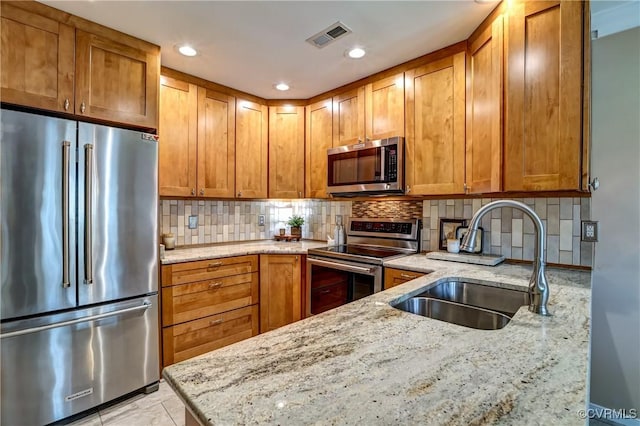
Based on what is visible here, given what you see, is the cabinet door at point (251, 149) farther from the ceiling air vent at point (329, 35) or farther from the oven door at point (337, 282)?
the ceiling air vent at point (329, 35)

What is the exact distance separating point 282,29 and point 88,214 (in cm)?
161

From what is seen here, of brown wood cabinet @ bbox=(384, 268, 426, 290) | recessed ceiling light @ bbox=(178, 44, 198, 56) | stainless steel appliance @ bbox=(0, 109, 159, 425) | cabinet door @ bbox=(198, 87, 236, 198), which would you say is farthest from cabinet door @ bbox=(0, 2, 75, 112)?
brown wood cabinet @ bbox=(384, 268, 426, 290)

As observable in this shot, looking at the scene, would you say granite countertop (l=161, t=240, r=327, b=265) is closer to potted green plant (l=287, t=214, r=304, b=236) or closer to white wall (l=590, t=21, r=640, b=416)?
potted green plant (l=287, t=214, r=304, b=236)

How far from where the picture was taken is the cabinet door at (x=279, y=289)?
108 inches

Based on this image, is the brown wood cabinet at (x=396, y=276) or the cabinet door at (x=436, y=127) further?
the cabinet door at (x=436, y=127)

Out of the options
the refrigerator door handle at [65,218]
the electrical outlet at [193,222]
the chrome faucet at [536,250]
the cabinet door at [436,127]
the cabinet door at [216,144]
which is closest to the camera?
the chrome faucet at [536,250]

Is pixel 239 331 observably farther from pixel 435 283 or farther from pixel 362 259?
pixel 435 283

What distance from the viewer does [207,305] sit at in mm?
2408

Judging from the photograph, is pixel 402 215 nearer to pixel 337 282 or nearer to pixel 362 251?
pixel 362 251

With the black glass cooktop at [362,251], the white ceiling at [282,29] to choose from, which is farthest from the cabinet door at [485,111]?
the black glass cooktop at [362,251]

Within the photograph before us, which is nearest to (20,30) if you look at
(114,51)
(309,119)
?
(114,51)

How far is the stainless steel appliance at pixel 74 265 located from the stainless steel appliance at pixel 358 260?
1231 millimetres

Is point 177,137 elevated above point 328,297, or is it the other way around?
point 177,137

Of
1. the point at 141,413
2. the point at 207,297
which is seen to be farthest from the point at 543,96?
the point at 141,413
